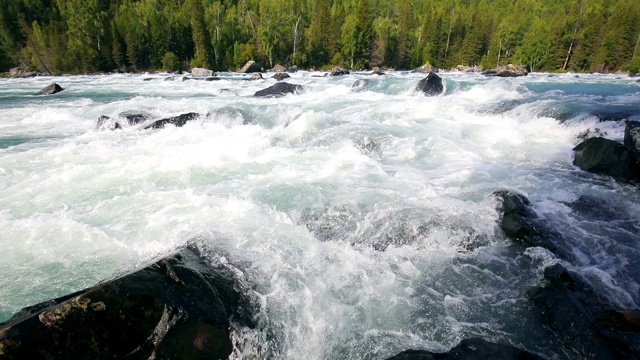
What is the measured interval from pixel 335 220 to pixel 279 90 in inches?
679

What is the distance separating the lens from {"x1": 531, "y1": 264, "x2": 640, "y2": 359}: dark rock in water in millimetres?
3482

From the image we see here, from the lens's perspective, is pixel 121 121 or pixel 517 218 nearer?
pixel 517 218

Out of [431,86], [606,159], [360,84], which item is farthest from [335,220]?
[360,84]

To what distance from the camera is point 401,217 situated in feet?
20.5

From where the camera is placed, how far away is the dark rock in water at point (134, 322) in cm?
271

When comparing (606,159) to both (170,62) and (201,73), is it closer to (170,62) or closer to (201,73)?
(201,73)

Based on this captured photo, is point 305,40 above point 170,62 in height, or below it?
above

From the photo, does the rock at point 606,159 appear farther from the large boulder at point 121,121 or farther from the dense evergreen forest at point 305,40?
the dense evergreen forest at point 305,40

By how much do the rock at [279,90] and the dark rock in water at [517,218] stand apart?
17160mm

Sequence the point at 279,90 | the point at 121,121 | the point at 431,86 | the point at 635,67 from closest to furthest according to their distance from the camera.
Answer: the point at 121,121 < the point at 431,86 < the point at 279,90 < the point at 635,67

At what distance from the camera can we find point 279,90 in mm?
21922

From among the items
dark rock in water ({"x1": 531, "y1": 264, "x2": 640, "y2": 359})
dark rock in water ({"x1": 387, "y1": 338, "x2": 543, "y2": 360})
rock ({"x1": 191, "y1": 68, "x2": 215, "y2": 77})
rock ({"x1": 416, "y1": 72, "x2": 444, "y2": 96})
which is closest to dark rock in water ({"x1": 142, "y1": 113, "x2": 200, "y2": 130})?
dark rock in water ({"x1": 387, "y1": 338, "x2": 543, "y2": 360})

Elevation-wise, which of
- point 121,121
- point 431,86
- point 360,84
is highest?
point 121,121

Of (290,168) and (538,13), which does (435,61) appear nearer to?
(538,13)
